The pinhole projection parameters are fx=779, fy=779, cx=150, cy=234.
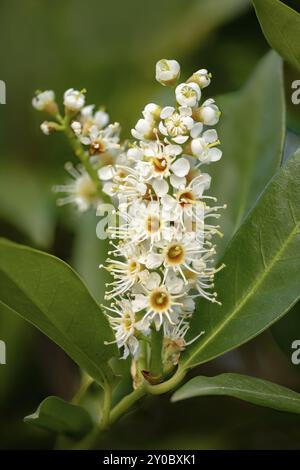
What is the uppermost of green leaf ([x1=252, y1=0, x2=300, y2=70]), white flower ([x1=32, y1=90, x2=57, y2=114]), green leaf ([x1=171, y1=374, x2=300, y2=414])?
green leaf ([x1=252, y1=0, x2=300, y2=70])

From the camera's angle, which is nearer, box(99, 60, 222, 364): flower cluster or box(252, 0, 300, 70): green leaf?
box(99, 60, 222, 364): flower cluster

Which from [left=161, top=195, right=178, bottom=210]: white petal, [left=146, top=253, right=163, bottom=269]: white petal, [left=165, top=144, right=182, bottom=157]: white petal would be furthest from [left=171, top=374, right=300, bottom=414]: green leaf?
[left=165, top=144, right=182, bottom=157]: white petal

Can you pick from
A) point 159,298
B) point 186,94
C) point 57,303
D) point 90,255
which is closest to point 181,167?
point 186,94

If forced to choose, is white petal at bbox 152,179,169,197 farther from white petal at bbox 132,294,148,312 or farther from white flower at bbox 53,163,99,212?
white flower at bbox 53,163,99,212

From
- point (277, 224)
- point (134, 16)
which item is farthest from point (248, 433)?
point (134, 16)

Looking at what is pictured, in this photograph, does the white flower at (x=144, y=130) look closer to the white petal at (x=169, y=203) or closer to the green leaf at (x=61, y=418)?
the white petal at (x=169, y=203)

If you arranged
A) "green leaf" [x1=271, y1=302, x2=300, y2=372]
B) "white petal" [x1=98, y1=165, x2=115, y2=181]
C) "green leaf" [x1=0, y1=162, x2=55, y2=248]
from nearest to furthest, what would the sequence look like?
"white petal" [x1=98, y1=165, x2=115, y2=181] → "green leaf" [x1=271, y1=302, x2=300, y2=372] → "green leaf" [x1=0, y1=162, x2=55, y2=248]
